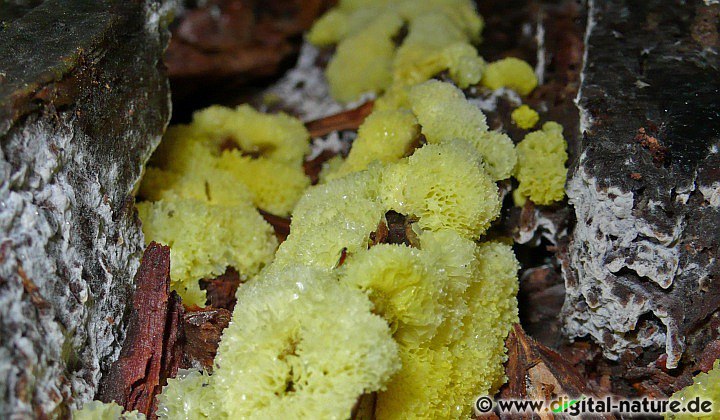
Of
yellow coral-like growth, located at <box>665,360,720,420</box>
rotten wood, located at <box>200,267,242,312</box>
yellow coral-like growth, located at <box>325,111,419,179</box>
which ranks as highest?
yellow coral-like growth, located at <box>325,111,419,179</box>

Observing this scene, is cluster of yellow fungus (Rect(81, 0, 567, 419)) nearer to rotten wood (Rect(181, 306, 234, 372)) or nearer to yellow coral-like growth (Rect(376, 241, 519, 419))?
yellow coral-like growth (Rect(376, 241, 519, 419))

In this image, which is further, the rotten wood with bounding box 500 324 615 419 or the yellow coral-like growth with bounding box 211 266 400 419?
the rotten wood with bounding box 500 324 615 419

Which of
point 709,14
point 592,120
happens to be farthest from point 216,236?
point 709,14

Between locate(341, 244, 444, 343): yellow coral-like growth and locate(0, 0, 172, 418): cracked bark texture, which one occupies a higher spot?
locate(0, 0, 172, 418): cracked bark texture

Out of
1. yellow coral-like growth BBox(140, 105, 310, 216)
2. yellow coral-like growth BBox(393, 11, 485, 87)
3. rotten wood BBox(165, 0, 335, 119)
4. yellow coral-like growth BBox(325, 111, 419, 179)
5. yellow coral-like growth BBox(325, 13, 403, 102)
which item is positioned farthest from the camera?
rotten wood BBox(165, 0, 335, 119)

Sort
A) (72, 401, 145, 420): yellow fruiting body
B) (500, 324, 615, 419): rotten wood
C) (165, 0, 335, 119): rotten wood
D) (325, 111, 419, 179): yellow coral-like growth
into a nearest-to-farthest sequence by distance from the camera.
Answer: (72, 401, 145, 420): yellow fruiting body → (500, 324, 615, 419): rotten wood → (325, 111, 419, 179): yellow coral-like growth → (165, 0, 335, 119): rotten wood

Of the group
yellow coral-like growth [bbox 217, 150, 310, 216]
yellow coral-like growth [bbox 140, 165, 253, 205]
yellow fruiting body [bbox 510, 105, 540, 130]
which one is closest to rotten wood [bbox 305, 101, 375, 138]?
yellow coral-like growth [bbox 217, 150, 310, 216]
